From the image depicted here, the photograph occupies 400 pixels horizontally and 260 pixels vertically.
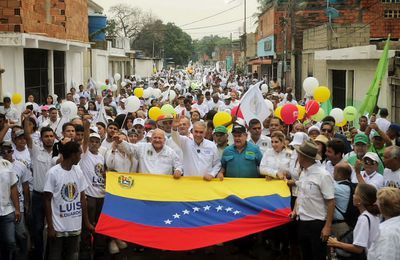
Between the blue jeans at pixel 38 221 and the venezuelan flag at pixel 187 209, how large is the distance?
2.43ft

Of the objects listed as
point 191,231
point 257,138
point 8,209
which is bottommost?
point 191,231

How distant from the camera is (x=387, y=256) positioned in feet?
13.8

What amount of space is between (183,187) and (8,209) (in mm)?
2063

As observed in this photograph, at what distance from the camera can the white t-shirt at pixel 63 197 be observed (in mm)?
6035

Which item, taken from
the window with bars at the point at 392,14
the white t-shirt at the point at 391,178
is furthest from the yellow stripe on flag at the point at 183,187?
the window with bars at the point at 392,14

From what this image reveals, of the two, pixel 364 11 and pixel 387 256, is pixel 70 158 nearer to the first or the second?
pixel 387 256

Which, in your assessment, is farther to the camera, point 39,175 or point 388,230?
point 39,175

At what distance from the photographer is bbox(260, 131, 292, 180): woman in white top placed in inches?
273

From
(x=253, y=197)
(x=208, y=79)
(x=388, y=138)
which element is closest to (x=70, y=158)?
(x=253, y=197)

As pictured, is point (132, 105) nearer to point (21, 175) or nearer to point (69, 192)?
point (21, 175)

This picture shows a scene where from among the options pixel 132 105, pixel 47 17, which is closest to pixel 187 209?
pixel 132 105

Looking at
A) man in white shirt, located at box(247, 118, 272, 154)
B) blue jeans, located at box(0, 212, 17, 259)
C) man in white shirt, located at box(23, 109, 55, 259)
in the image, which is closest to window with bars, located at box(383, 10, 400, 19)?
man in white shirt, located at box(247, 118, 272, 154)

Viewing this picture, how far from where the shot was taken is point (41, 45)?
68.5 ft

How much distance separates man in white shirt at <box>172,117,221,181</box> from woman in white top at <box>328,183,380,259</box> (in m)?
2.71
